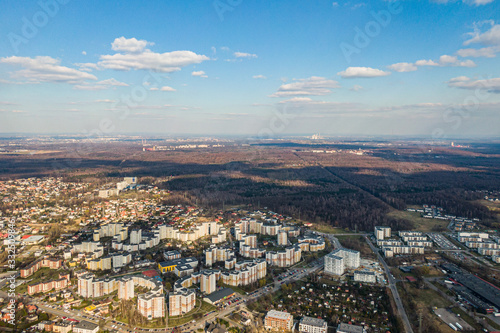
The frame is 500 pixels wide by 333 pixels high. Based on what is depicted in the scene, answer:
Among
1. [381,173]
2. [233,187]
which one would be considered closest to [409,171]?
[381,173]

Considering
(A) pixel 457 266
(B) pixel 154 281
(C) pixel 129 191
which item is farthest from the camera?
(C) pixel 129 191

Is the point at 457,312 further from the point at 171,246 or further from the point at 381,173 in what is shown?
the point at 381,173

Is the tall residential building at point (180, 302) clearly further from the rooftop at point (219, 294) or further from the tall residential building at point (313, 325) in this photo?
the tall residential building at point (313, 325)

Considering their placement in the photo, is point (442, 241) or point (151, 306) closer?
point (151, 306)

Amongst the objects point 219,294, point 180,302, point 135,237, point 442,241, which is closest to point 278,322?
point 219,294

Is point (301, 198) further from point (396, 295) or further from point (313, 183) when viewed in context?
point (396, 295)

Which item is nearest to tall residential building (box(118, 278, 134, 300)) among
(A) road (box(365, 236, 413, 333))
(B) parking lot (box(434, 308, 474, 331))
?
(A) road (box(365, 236, 413, 333))
